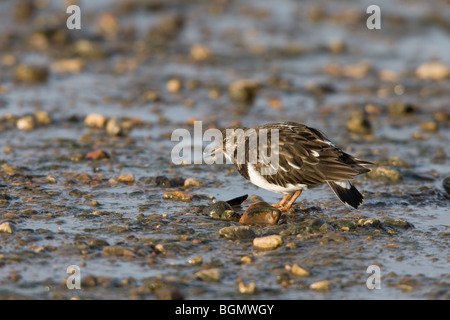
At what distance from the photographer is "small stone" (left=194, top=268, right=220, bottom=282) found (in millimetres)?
5445

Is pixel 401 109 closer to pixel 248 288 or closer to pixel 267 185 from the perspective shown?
pixel 267 185

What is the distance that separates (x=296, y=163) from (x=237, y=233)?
1.00 metres

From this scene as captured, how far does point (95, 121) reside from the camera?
9.97m

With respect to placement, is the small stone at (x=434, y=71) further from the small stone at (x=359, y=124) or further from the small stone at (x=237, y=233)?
the small stone at (x=237, y=233)

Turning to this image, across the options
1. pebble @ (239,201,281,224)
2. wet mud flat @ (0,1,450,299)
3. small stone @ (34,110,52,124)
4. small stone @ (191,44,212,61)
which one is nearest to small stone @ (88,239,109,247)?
wet mud flat @ (0,1,450,299)

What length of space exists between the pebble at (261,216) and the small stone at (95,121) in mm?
3805

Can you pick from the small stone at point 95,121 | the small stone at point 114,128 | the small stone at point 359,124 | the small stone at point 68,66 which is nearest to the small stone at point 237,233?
the small stone at point 114,128

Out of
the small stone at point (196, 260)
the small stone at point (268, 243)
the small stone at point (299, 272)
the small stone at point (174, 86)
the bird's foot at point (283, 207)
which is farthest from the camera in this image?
the small stone at point (174, 86)

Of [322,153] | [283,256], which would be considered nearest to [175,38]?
[322,153]

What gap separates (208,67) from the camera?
13.5 metres

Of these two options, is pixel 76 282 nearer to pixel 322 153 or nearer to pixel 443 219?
pixel 322 153

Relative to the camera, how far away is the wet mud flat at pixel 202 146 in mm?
5625

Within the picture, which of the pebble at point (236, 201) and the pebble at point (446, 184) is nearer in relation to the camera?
the pebble at point (236, 201)

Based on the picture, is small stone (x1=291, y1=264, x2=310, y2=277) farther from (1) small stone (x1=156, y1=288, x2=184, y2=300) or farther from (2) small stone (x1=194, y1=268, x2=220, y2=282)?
(1) small stone (x1=156, y1=288, x2=184, y2=300)
